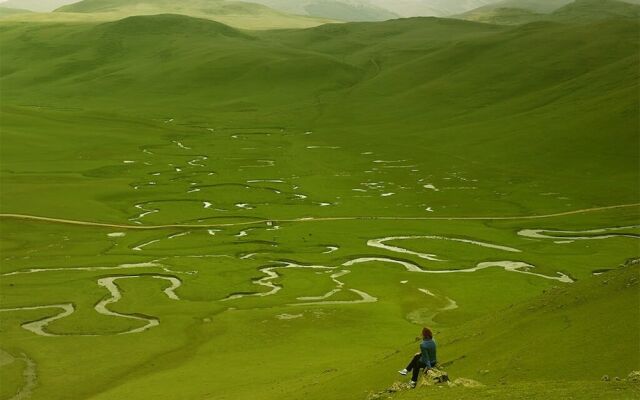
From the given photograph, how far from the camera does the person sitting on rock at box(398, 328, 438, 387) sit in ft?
99.8

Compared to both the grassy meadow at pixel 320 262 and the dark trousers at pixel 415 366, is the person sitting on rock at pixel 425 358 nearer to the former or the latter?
the dark trousers at pixel 415 366

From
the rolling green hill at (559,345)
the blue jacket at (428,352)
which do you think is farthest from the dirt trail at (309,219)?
the blue jacket at (428,352)

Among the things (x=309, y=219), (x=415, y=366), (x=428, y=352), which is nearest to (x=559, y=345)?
(x=428, y=352)

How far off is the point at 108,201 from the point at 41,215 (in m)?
14.7

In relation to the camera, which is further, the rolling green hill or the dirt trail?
the dirt trail

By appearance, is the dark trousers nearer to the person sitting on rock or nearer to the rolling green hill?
the person sitting on rock

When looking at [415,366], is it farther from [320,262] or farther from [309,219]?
[309,219]

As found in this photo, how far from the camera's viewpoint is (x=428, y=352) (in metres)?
30.7

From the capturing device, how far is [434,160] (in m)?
165

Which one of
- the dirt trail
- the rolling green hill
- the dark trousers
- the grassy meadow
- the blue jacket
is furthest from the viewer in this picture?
the dirt trail

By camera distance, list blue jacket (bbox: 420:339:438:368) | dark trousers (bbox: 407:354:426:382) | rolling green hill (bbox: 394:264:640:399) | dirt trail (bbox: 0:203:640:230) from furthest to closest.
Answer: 1. dirt trail (bbox: 0:203:640:230)
2. dark trousers (bbox: 407:354:426:382)
3. blue jacket (bbox: 420:339:438:368)
4. rolling green hill (bbox: 394:264:640:399)

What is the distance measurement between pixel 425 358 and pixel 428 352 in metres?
0.26

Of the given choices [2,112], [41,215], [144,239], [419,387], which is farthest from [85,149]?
[419,387]

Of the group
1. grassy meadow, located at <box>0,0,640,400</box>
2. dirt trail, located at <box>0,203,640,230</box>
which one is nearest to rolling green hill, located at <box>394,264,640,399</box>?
grassy meadow, located at <box>0,0,640,400</box>
